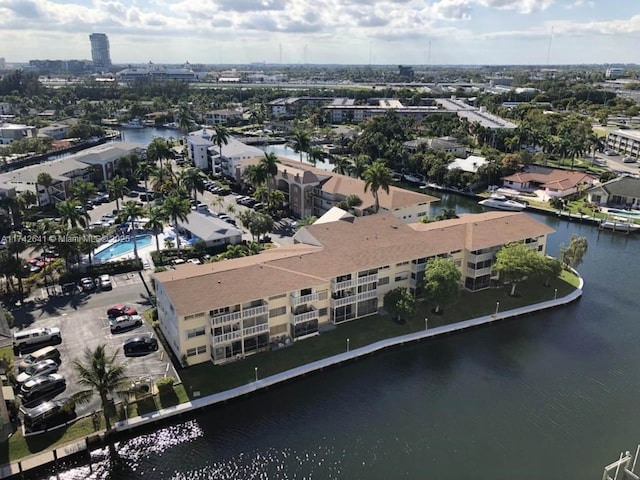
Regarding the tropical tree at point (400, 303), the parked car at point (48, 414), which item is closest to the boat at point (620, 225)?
the tropical tree at point (400, 303)

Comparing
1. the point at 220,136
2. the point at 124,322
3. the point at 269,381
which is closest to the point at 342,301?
the point at 269,381

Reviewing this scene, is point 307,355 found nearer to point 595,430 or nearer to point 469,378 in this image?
point 469,378

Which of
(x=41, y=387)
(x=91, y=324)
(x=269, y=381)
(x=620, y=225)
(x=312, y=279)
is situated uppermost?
(x=312, y=279)

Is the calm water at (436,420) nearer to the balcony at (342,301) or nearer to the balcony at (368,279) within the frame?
the balcony at (342,301)

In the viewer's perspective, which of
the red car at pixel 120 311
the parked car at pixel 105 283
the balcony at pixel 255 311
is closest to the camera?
the balcony at pixel 255 311

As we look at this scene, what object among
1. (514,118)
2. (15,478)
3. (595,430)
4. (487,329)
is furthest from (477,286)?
(514,118)

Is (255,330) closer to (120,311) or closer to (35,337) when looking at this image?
(120,311)
